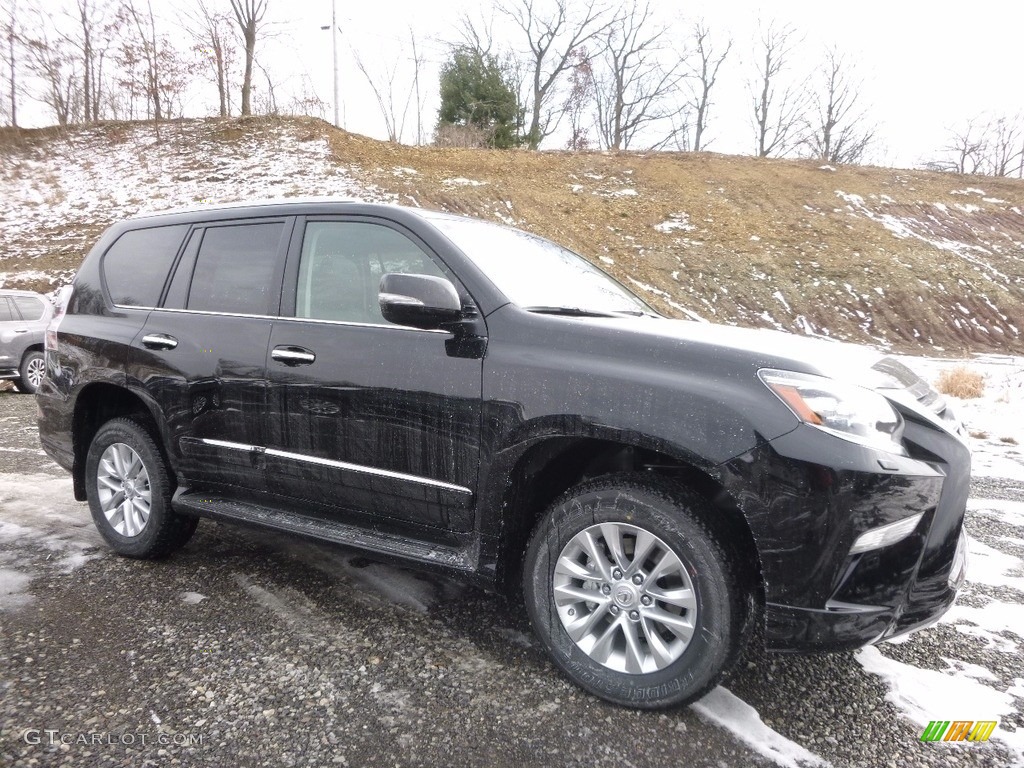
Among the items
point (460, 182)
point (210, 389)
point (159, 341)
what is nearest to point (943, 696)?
point (210, 389)

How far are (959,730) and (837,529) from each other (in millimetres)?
926

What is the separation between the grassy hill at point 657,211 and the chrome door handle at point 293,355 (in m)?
16.8

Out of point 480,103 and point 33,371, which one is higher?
point 480,103

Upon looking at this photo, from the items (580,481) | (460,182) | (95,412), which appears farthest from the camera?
(460,182)

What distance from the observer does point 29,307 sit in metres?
10.9

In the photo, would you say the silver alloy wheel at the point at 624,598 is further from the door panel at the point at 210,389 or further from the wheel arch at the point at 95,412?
the wheel arch at the point at 95,412

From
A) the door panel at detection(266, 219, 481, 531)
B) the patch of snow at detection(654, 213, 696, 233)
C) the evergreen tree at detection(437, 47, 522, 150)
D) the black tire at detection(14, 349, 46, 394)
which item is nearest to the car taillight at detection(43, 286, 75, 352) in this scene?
the door panel at detection(266, 219, 481, 531)

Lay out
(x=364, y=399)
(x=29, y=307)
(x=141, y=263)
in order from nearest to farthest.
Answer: (x=364, y=399), (x=141, y=263), (x=29, y=307)

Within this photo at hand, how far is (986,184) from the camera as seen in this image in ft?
95.3

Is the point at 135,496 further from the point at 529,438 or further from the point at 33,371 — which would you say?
the point at 33,371

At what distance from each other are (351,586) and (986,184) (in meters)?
34.3

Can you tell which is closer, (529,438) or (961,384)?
(529,438)

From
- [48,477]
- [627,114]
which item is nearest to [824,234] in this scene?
[627,114]

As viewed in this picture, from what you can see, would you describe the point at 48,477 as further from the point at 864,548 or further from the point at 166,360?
the point at 864,548
